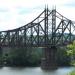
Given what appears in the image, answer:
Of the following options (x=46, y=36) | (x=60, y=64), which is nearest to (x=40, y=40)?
(x=46, y=36)

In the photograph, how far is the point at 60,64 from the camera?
12912 cm

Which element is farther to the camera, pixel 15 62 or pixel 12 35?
pixel 12 35

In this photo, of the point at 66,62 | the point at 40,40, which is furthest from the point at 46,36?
the point at 66,62

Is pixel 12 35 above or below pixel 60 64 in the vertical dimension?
above

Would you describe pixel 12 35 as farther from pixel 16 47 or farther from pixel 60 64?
pixel 60 64

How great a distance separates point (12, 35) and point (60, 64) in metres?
18.5

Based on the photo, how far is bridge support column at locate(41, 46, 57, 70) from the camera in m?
122

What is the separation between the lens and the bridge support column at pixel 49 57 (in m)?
122

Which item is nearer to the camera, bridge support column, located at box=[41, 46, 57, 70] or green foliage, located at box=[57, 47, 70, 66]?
bridge support column, located at box=[41, 46, 57, 70]

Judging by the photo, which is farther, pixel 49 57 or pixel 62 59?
pixel 62 59

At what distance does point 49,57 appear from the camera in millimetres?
126938

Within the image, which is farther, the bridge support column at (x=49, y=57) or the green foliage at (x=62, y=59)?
the green foliage at (x=62, y=59)

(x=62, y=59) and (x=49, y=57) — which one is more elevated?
(x=49, y=57)

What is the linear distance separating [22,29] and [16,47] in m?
5.99
